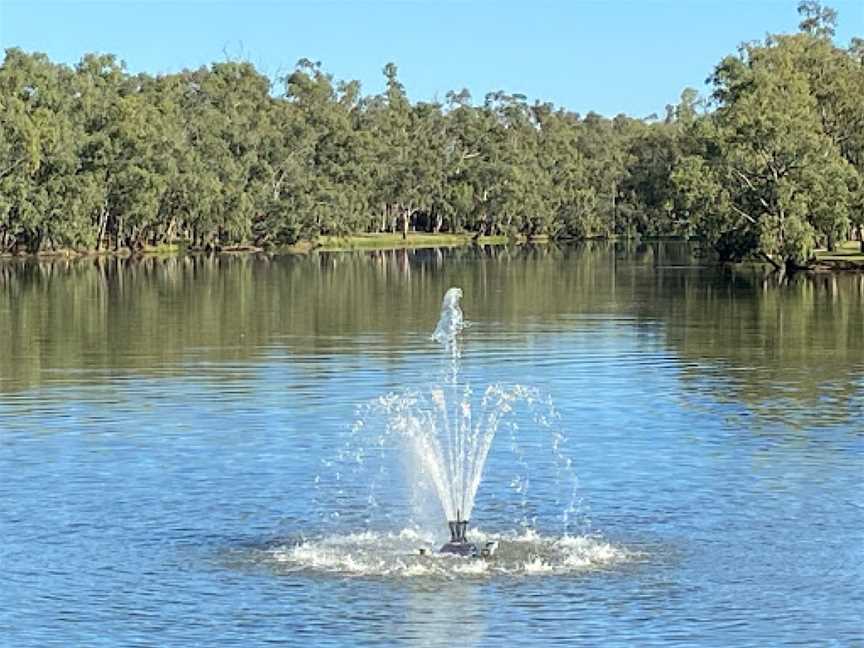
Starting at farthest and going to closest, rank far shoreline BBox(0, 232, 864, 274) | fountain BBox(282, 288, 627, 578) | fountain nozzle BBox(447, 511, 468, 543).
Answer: far shoreline BBox(0, 232, 864, 274)
fountain nozzle BBox(447, 511, 468, 543)
fountain BBox(282, 288, 627, 578)

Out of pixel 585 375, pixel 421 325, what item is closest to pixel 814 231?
pixel 421 325

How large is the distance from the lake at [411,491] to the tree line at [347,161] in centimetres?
4614

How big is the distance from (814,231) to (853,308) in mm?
31852

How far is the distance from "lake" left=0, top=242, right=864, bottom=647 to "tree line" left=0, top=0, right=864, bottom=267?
151 feet

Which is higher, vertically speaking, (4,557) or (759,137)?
(759,137)

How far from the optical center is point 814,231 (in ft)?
310

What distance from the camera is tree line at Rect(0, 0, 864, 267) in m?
97.8

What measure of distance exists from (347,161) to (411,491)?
138m

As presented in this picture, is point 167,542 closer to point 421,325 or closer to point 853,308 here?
point 421,325

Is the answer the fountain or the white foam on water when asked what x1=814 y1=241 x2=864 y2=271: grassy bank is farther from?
the white foam on water

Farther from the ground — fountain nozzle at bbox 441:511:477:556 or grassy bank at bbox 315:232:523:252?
grassy bank at bbox 315:232:523:252

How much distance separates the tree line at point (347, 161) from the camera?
97750 mm

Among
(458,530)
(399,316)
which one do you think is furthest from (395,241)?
(458,530)

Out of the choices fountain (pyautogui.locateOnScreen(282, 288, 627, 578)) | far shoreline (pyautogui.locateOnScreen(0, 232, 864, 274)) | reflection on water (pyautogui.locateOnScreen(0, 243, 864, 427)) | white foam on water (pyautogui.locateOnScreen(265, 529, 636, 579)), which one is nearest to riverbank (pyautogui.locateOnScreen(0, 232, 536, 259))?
far shoreline (pyautogui.locateOnScreen(0, 232, 864, 274))
